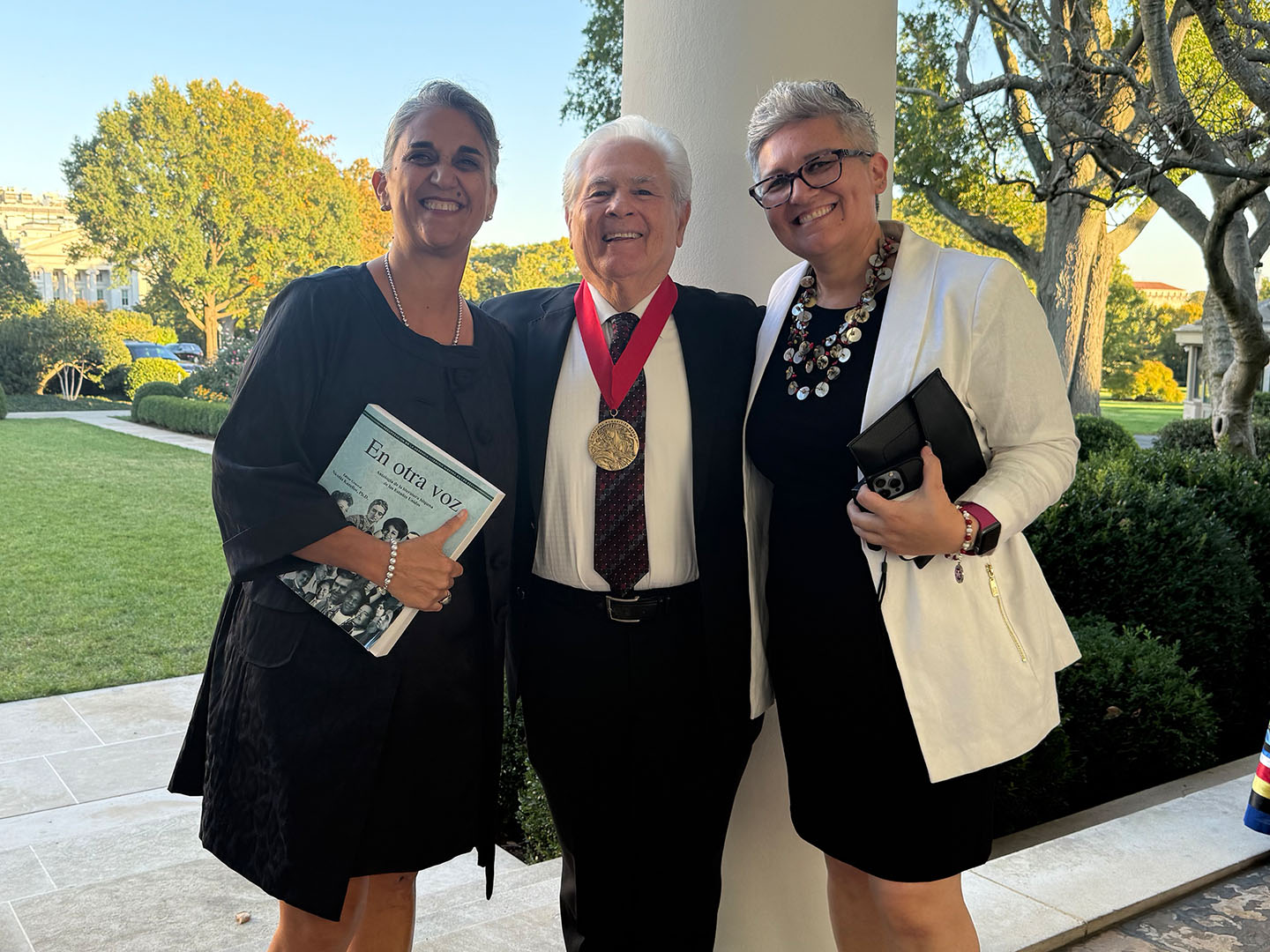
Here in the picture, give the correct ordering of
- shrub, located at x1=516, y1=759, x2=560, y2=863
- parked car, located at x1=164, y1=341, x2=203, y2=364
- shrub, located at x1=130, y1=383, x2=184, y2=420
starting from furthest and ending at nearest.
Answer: parked car, located at x1=164, y1=341, x2=203, y2=364 < shrub, located at x1=130, y1=383, x2=184, y2=420 < shrub, located at x1=516, y1=759, x2=560, y2=863

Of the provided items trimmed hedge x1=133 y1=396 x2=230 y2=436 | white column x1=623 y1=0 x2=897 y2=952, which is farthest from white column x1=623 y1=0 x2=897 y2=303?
trimmed hedge x1=133 y1=396 x2=230 y2=436

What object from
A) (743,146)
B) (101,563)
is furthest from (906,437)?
(101,563)

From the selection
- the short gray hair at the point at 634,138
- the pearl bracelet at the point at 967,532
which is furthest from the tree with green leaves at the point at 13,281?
the pearl bracelet at the point at 967,532

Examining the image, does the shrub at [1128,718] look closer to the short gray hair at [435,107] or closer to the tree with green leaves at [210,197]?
the short gray hair at [435,107]

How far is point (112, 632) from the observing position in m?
7.68

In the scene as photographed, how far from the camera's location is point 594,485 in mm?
2102

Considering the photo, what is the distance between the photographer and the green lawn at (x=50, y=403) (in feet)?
70.7

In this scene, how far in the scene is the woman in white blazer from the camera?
185cm

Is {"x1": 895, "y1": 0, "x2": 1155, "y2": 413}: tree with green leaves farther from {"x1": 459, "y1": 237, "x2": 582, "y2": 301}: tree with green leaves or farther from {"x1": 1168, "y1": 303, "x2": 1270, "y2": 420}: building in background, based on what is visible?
{"x1": 459, "y1": 237, "x2": 582, "y2": 301}: tree with green leaves

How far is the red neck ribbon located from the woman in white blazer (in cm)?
26

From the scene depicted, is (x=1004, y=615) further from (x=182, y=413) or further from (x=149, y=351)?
(x=149, y=351)

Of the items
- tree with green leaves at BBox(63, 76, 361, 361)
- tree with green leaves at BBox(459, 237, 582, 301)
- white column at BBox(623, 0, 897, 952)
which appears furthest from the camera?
tree with green leaves at BBox(459, 237, 582, 301)

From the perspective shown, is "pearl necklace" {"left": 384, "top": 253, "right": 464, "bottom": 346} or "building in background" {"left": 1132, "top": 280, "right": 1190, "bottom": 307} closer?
"pearl necklace" {"left": 384, "top": 253, "right": 464, "bottom": 346}

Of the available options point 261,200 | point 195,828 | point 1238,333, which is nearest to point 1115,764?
point 195,828
